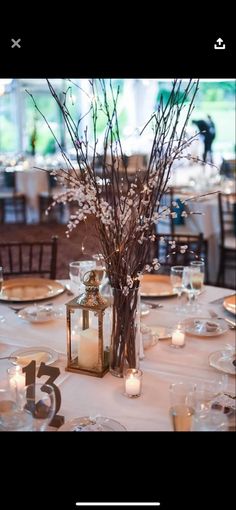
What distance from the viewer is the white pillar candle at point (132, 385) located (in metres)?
1.35

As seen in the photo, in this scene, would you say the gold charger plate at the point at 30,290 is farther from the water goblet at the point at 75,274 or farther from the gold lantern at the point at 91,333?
the gold lantern at the point at 91,333

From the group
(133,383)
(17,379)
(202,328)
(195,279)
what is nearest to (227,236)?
(195,279)

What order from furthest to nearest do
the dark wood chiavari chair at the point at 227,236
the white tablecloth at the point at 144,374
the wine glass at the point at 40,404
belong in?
the dark wood chiavari chair at the point at 227,236, the white tablecloth at the point at 144,374, the wine glass at the point at 40,404

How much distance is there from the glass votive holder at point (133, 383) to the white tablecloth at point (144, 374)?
2 centimetres

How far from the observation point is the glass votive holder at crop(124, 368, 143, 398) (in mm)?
1354

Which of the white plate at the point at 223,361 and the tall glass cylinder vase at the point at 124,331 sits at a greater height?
the tall glass cylinder vase at the point at 124,331

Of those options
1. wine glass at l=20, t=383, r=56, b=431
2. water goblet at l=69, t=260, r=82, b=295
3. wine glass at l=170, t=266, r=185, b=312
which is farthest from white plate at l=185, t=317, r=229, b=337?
wine glass at l=20, t=383, r=56, b=431

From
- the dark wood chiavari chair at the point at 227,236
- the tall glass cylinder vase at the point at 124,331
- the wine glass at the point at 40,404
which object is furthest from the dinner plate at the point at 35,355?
the dark wood chiavari chair at the point at 227,236

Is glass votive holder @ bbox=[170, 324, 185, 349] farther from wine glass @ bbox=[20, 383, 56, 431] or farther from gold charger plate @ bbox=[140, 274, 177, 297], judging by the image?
wine glass @ bbox=[20, 383, 56, 431]
